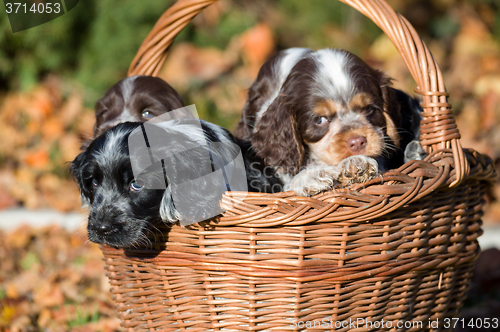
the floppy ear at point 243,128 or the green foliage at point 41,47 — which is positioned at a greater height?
the green foliage at point 41,47

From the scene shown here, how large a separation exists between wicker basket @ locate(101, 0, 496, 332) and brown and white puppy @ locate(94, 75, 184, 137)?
3.78 feet

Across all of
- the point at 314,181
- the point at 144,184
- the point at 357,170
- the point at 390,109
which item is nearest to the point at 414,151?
the point at 390,109

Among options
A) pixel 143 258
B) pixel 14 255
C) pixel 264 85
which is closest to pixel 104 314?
pixel 143 258

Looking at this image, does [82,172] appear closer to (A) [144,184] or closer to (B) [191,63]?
(A) [144,184]

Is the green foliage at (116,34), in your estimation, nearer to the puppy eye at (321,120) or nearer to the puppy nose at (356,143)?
the puppy eye at (321,120)

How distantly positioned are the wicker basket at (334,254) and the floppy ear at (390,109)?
0.37m

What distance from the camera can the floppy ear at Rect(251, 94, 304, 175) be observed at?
10.2 feet

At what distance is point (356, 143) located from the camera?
2.87m

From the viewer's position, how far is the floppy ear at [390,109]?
3211 mm

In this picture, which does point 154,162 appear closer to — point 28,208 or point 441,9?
point 28,208

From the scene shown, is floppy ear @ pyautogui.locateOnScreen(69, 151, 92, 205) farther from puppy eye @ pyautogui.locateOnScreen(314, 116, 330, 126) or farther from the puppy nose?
the puppy nose

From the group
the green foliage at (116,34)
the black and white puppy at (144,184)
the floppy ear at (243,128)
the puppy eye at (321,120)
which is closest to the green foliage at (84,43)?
the green foliage at (116,34)

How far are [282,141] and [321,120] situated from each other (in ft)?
0.98

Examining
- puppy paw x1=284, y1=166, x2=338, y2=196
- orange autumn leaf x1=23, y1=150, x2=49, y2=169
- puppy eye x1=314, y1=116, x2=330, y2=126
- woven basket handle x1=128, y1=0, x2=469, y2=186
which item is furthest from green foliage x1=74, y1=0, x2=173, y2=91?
puppy paw x1=284, y1=166, x2=338, y2=196
